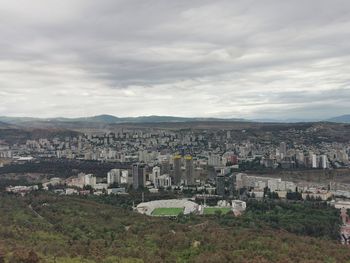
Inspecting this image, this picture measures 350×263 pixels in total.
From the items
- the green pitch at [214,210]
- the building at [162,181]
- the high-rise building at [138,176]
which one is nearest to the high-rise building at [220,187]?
the building at [162,181]

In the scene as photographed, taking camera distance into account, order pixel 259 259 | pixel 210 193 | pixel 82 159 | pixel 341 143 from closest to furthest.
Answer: pixel 259 259
pixel 210 193
pixel 82 159
pixel 341 143

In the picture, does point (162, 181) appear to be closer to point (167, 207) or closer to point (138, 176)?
point (138, 176)

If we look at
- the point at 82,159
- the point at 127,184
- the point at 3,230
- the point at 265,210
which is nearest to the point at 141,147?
the point at 82,159

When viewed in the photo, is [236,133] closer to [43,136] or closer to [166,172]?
[43,136]

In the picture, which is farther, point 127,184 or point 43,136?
point 43,136

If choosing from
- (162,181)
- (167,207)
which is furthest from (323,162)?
(167,207)
